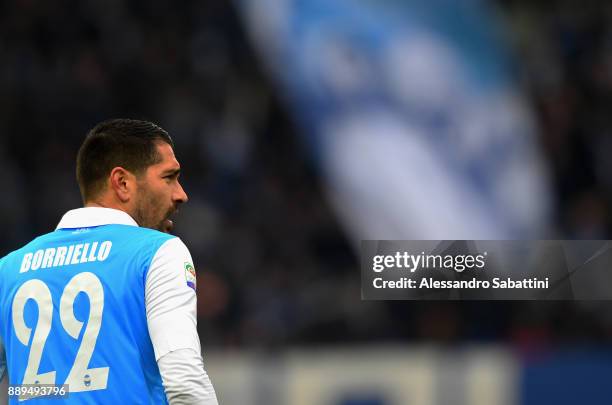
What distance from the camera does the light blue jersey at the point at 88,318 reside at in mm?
2719

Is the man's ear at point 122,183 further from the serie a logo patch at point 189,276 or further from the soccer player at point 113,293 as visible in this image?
the serie a logo patch at point 189,276

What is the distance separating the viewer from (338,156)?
35.6 feet

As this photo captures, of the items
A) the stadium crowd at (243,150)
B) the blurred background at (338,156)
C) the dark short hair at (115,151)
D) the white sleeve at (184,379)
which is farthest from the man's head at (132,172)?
the stadium crowd at (243,150)

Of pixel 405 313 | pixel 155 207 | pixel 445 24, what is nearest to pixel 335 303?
pixel 405 313

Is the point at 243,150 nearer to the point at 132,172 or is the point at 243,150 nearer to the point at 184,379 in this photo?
the point at 132,172

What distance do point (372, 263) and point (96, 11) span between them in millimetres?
9065

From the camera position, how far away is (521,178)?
1069 centimetres

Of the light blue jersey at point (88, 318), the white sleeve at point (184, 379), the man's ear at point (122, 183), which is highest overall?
the man's ear at point (122, 183)

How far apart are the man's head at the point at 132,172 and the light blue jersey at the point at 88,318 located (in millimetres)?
76

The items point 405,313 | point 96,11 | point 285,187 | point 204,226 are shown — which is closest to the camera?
point 405,313

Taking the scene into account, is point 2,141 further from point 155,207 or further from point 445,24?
point 155,207

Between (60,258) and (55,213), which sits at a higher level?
(55,213)

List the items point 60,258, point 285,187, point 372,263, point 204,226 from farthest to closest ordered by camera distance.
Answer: point 285,187, point 204,226, point 372,263, point 60,258

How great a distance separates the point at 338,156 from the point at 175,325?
8241 mm
